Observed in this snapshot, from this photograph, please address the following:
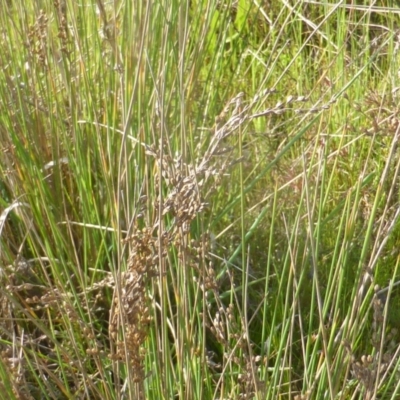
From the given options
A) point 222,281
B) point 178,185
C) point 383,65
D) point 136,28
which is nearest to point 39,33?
point 136,28

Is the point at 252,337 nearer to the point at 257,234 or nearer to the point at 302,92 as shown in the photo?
the point at 257,234

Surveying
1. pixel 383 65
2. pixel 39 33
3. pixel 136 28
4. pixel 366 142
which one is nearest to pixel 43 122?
pixel 39 33

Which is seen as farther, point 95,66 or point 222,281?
point 95,66

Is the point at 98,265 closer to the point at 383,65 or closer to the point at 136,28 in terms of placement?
the point at 136,28

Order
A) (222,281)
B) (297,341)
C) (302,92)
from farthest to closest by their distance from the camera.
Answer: (302,92)
(222,281)
(297,341)

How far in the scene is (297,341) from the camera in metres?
1.19

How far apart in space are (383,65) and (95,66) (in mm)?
958

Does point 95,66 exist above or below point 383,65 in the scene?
above

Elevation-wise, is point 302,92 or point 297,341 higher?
point 302,92

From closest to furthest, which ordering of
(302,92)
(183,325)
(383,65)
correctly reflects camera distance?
1. (183,325)
2. (302,92)
3. (383,65)

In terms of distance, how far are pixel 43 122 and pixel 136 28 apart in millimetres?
356

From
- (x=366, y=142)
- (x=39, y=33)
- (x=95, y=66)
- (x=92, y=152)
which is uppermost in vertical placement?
(x=39, y=33)

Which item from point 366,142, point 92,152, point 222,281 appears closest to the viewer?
point 222,281

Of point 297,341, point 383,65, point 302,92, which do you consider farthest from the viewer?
point 383,65
